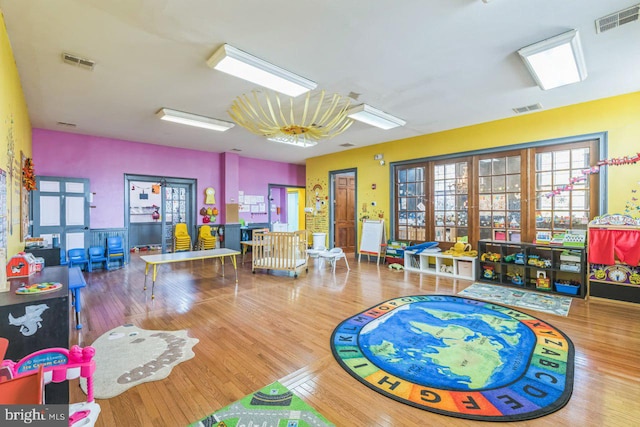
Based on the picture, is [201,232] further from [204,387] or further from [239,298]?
[204,387]

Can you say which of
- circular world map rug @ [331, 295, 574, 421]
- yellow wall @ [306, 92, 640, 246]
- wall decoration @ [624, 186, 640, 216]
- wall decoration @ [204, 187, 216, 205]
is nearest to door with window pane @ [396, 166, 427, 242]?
yellow wall @ [306, 92, 640, 246]

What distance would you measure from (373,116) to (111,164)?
622cm

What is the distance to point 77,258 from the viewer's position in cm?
607

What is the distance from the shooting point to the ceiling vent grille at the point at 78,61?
128 inches

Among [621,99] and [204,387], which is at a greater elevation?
[621,99]

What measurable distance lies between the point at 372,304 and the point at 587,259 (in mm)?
3339

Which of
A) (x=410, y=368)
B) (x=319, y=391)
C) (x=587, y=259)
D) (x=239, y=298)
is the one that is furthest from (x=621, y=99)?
(x=239, y=298)

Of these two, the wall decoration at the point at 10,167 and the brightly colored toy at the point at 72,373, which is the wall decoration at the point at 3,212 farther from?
the brightly colored toy at the point at 72,373

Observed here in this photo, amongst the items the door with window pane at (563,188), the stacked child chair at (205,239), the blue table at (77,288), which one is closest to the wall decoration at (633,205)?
the door with window pane at (563,188)

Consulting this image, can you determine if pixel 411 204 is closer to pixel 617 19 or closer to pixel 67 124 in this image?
pixel 617 19

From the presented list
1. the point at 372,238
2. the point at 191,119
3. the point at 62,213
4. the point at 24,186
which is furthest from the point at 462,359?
the point at 62,213

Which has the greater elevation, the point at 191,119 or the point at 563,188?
the point at 191,119

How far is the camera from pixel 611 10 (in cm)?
254

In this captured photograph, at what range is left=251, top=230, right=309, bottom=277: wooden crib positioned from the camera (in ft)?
18.7
